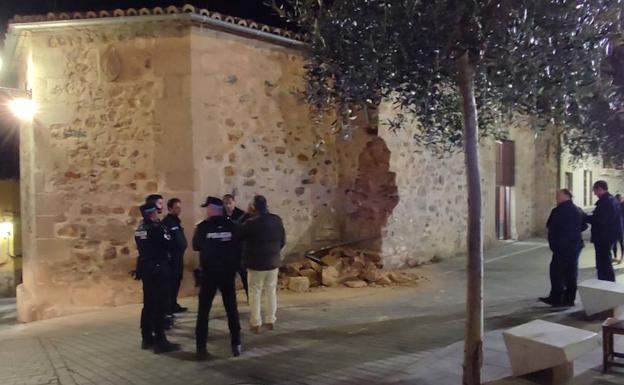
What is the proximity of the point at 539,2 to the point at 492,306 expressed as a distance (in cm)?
462

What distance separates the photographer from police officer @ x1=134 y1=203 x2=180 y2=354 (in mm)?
6105

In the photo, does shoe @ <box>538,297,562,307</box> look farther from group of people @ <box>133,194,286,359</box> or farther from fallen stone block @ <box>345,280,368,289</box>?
group of people @ <box>133,194,286,359</box>

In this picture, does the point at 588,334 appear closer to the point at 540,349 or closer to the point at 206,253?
the point at 540,349

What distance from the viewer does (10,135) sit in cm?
1283

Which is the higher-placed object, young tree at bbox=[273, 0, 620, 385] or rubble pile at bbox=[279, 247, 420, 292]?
young tree at bbox=[273, 0, 620, 385]

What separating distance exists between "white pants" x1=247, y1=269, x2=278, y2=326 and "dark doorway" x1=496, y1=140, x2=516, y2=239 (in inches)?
408

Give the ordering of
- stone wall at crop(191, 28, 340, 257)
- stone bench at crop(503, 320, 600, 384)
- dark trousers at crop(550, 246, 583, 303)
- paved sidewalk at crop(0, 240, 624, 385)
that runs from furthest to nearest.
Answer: stone wall at crop(191, 28, 340, 257) → dark trousers at crop(550, 246, 583, 303) → paved sidewalk at crop(0, 240, 624, 385) → stone bench at crop(503, 320, 600, 384)

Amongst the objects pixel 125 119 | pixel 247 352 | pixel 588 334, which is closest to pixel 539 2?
pixel 588 334

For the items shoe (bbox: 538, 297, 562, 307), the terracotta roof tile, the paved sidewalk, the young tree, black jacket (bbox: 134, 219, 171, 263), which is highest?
the terracotta roof tile

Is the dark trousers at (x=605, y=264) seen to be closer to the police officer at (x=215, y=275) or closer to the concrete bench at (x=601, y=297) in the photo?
the concrete bench at (x=601, y=297)

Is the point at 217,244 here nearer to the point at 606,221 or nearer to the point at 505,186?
the point at 606,221

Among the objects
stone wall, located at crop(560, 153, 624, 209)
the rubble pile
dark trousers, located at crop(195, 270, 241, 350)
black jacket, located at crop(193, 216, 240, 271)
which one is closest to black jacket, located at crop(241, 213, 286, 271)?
black jacket, located at crop(193, 216, 240, 271)

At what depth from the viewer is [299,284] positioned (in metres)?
9.29

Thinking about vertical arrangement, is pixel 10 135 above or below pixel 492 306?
above
